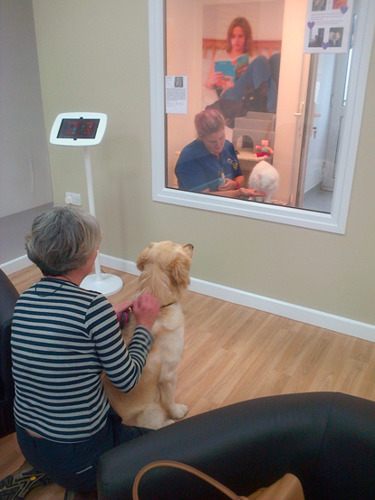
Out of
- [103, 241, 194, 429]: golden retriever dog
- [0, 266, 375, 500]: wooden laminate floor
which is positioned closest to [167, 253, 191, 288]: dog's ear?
[103, 241, 194, 429]: golden retriever dog

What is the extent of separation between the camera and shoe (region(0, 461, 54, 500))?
1.48 m

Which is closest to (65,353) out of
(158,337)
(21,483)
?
(158,337)

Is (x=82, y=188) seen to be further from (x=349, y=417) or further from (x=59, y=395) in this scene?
(x=349, y=417)

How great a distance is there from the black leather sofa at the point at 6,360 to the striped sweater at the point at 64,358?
0.32m

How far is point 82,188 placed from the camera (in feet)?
11.0

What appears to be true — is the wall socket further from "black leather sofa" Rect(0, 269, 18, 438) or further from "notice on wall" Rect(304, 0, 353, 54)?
"notice on wall" Rect(304, 0, 353, 54)

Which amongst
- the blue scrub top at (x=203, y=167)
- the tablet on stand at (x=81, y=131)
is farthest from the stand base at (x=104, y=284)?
the blue scrub top at (x=203, y=167)

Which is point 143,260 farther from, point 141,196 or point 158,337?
point 141,196

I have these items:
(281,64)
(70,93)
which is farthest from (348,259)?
(70,93)

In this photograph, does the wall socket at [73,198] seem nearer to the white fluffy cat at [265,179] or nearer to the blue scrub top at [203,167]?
the blue scrub top at [203,167]

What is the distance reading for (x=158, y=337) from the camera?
1534 millimetres

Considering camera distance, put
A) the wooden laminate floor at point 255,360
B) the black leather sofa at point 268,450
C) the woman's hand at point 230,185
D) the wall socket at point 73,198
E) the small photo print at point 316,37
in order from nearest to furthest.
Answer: the black leather sofa at point 268,450
the wooden laminate floor at point 255,360
the small photo print at point 316,37
the woman's hand at point 230,185
the wall socket at point 73,198

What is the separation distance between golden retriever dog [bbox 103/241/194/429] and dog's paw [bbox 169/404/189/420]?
178mm

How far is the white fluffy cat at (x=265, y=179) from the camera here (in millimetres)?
2695
